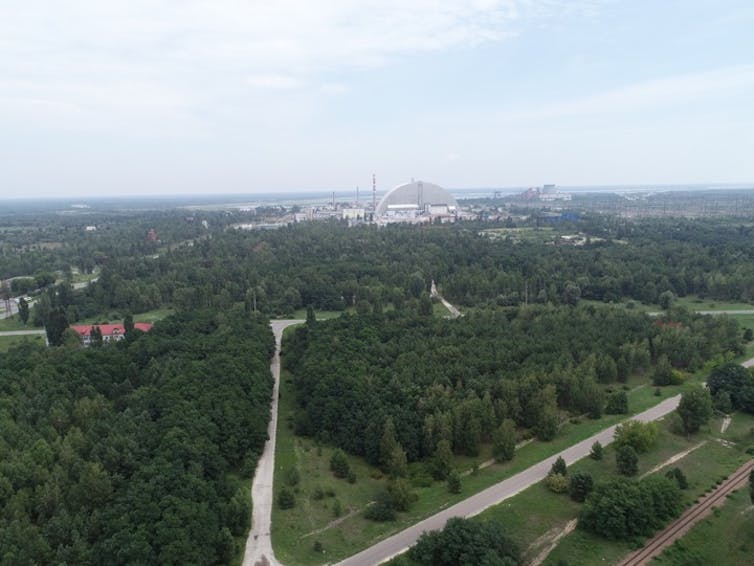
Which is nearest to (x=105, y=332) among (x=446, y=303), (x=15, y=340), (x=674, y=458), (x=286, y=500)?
(x=15, y=340)

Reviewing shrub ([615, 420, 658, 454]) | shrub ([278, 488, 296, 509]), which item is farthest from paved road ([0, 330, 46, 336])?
shrub ([615, 420, 658, 454])

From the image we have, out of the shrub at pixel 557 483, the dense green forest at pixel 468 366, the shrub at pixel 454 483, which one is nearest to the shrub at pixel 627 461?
the shrub at pixel 557 483

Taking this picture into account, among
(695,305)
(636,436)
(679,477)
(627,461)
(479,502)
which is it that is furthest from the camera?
(695,305)

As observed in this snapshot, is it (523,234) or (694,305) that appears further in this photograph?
(523,234)

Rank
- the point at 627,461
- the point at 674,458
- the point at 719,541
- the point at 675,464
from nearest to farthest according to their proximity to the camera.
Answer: the point at 719,541 → the point at 627,461 → the point at 675,464 → the point at 674,458

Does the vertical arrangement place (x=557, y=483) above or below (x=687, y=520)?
above

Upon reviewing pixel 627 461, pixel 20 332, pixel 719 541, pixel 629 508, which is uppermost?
pixel 629 508

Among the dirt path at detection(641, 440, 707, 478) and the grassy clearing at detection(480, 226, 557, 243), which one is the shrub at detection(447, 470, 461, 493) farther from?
the grassy clearing at detection(480, 226, 557, 243)

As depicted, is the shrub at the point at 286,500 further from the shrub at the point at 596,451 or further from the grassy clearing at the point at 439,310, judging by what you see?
the grassy clearing at the point at 439,310

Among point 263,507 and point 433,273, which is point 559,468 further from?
point 433,273
